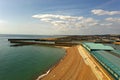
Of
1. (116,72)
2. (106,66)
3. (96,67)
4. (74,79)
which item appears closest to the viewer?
(116,72)

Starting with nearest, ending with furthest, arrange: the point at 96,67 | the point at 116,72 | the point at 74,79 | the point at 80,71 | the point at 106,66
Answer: the point at 116,72 → the point at 74,79 → the point at 106,66 → the point at 80,71 → the point at 96,67

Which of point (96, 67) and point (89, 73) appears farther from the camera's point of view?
point (96, 67)

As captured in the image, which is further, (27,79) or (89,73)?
(89,73)

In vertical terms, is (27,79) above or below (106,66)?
below

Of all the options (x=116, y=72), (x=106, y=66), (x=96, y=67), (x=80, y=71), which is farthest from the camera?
(x=96, y=67)

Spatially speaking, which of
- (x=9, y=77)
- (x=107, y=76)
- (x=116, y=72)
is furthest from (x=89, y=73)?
(x=9, y=77)

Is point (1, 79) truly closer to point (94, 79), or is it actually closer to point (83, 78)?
point (83, 78)

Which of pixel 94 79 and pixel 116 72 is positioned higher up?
pixel 116 72

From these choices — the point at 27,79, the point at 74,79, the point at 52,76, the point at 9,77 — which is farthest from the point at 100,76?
the point at 9,77

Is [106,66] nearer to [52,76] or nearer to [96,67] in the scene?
[96,67]
